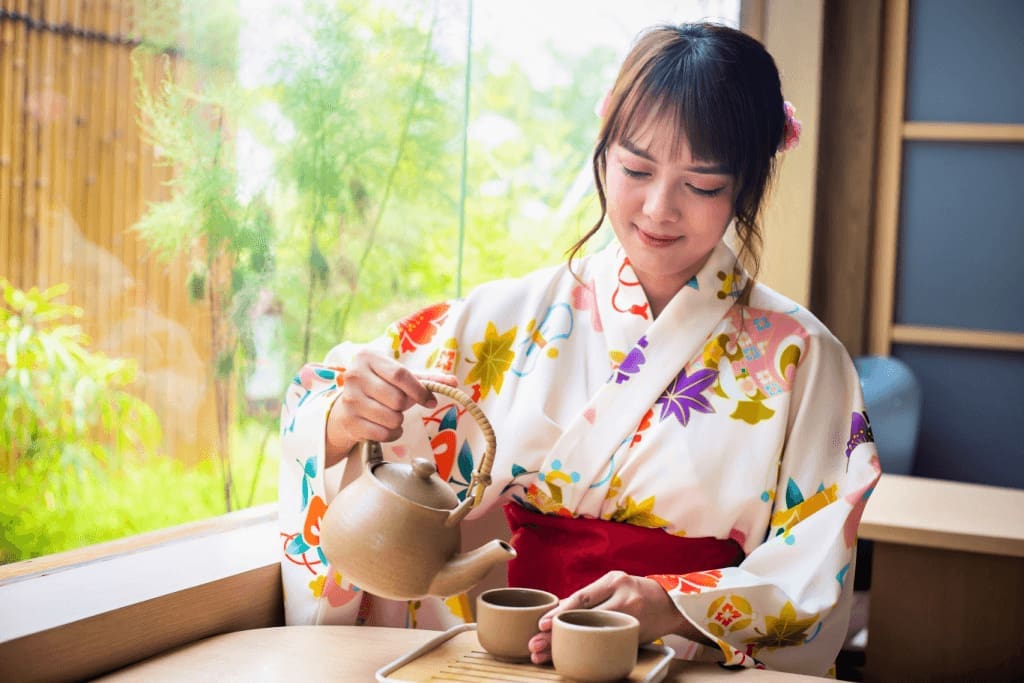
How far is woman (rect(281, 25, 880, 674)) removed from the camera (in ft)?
4.70

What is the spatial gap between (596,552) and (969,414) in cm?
254

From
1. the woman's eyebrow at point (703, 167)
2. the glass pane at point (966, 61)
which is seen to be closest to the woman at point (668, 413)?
the woman's eyebrow at point (703, 167)

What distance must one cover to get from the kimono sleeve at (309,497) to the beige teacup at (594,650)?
1.52 feet

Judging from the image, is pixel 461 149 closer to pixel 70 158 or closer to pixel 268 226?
pixel 268 226

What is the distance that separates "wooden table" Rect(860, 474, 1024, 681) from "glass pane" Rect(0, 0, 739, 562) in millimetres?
1013

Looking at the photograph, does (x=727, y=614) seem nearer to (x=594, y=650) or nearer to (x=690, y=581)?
(x=690, y=581)

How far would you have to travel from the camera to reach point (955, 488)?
2.63 meters

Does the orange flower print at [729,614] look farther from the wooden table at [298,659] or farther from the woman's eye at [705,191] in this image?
the woman's eye at [705,191]

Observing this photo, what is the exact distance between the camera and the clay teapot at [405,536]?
1.12 meters

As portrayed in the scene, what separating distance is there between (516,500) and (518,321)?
27 centimetres

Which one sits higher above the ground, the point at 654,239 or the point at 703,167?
the point at 703,167

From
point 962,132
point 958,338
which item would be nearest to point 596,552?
point 958,338

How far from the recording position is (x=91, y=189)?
1530 millimetres

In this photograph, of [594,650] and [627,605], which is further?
[627,605]
